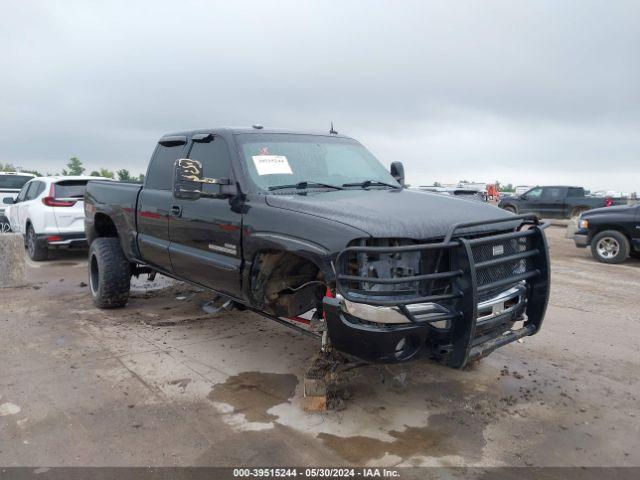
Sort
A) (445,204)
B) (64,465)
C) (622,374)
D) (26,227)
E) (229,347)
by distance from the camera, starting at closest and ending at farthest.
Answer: (64,465) → (445,204) → (622,374) → (229,347) → (26,227)

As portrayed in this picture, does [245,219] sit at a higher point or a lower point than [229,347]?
higher

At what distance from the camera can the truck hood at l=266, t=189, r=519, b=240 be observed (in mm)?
3273

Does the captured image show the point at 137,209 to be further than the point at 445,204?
Yes

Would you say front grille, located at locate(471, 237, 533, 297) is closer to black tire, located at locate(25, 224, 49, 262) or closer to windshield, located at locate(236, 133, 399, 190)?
windshield, located at locate(236, 133, 399, 190)

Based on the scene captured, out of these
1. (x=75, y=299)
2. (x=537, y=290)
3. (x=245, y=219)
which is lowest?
(x=75, y=299)

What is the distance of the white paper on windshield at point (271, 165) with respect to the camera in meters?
4.36

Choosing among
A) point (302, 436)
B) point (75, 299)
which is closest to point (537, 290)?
point (302, 436)

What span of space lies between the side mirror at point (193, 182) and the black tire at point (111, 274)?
2244 millimetres

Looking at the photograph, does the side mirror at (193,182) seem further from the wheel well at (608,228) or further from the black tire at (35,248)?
the wheel well at (608,228)

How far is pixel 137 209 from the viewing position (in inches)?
226

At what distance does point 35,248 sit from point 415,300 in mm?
9209

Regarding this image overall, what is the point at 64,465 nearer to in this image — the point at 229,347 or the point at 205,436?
the point at 205,436

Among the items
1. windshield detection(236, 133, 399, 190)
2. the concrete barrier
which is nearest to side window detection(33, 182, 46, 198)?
the concrete barrier

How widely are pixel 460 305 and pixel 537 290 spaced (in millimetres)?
1022
